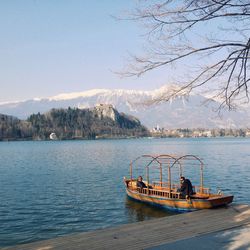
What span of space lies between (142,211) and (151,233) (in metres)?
14.6

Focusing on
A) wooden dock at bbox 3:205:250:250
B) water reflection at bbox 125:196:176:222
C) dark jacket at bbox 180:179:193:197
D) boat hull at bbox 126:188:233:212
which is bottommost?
water reflection at bbox 125:196:176:222

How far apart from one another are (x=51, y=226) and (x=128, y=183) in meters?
11.2

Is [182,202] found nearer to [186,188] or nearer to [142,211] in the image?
[186,188]

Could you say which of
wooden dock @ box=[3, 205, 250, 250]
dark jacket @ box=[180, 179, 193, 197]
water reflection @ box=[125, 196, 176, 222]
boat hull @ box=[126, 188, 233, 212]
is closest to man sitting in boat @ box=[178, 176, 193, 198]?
dark jacket @ box=[180, 179, 193, 197]

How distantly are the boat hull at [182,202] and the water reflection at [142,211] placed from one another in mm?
384

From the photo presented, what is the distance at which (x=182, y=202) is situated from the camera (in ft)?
84.0

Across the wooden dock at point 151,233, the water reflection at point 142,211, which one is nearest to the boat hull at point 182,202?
the water reflection at point 142,211

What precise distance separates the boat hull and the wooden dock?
350 cm

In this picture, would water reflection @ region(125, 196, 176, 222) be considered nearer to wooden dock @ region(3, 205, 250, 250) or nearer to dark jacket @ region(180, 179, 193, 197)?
dark jacket @ region(180, 179, 193, 197)

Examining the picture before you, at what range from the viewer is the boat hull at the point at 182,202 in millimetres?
22172

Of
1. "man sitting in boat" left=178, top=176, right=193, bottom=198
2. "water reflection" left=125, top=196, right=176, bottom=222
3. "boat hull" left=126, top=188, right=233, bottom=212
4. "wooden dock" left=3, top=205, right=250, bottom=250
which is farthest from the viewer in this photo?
"water reflection" left=125, top=196, right=176, bottom=222

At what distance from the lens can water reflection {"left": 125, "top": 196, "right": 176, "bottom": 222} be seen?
89.8 feet

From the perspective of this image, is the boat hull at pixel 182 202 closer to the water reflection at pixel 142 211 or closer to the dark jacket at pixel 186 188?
the water reflection at pixel 142 211

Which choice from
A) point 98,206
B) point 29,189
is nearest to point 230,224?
point 98,206
